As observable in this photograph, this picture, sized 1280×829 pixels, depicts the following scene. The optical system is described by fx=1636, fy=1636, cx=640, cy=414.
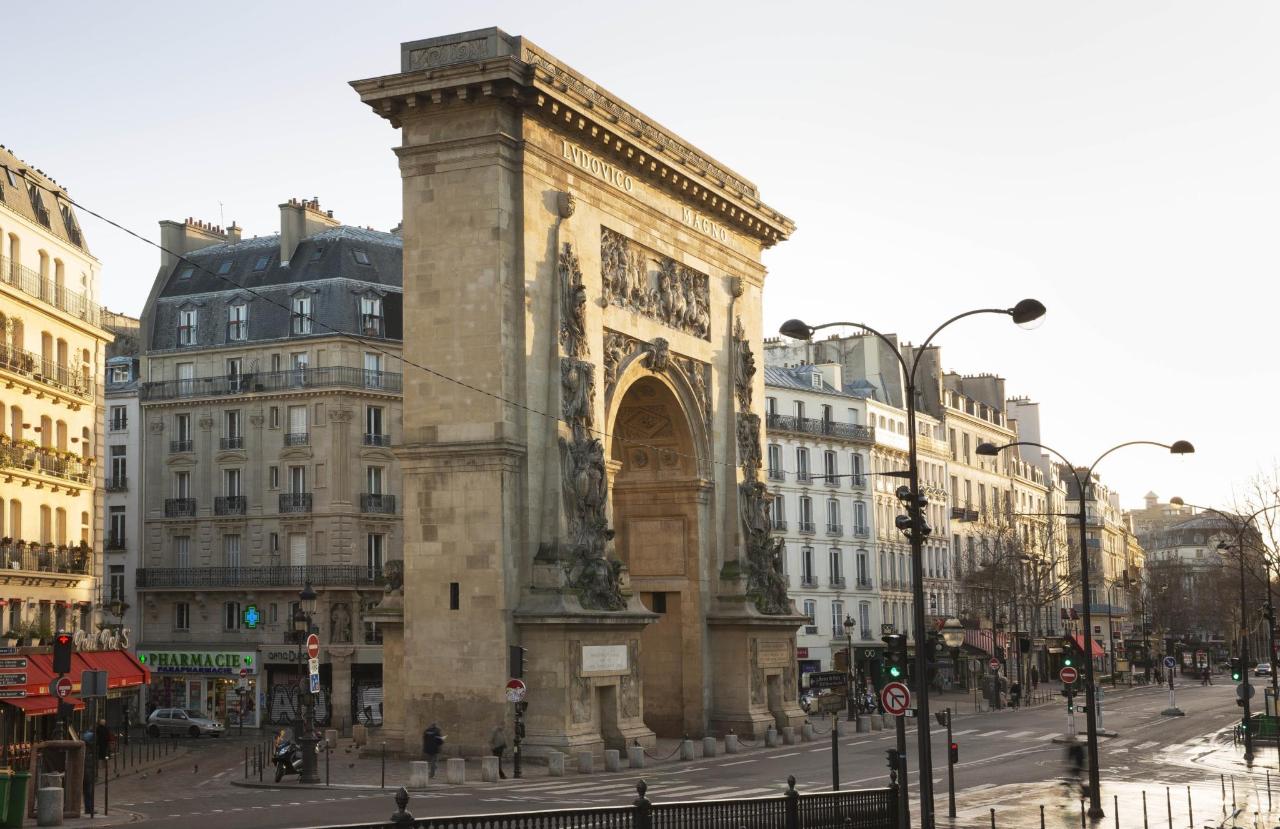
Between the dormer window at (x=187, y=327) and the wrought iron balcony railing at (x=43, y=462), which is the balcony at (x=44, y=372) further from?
the dormer window at (x=187, y=327)

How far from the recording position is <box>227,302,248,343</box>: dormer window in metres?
69.6

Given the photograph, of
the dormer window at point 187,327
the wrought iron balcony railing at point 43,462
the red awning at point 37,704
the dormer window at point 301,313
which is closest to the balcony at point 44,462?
the wrought iron balcony railing at point 43,462

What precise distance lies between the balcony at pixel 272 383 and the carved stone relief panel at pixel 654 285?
19.7 m

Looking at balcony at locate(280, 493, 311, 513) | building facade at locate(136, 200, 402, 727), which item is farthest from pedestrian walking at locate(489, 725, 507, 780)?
balcony at locate(280, 493, 311, 513)

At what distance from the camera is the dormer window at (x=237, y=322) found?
69.6 meters

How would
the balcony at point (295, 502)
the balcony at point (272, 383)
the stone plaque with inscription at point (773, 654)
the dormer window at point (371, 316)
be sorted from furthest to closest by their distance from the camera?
1. the dormer window at point (371, 316)
2. the balcony at point (272, 383)
3. the balcony at point (295, 502)
4. the stone plaque with inscription at point (773, 654)

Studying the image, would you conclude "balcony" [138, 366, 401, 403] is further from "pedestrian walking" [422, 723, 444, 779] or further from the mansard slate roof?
"pedestrian walking" [422, 723, 444, 779]

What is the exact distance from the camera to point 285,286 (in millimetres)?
69562

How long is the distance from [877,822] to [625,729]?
20.3 m

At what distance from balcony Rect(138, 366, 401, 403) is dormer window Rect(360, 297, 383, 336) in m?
2.17

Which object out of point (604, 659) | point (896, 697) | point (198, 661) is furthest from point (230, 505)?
point (896, 697)

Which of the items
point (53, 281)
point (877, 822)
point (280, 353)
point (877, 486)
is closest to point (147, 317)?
point (280, 353)

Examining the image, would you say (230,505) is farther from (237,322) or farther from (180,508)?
(237,322)

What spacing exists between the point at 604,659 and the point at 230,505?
30.5m
